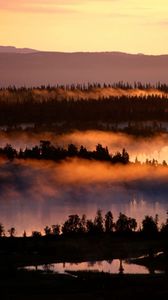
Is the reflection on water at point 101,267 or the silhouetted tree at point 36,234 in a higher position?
the silhouetted tree at point 36,234

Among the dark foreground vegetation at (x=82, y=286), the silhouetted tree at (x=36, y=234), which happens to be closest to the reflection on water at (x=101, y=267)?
the dark foreground vegetation at (x=82, y=286)

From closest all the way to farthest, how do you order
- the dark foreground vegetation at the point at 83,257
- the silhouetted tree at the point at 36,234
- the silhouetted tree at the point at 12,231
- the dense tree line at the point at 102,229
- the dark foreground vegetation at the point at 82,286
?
1. the dark foreground vegetation at the point at 82,286
2. the dark foreground vegetation at the point at 83,257
3. the silhouetted tree at the point at 12,231
4. the silhouetted tree at the point at 36,234
5. the dense tree line at the point at 102,229

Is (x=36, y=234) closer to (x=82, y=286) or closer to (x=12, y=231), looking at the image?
(x=12, y=231)

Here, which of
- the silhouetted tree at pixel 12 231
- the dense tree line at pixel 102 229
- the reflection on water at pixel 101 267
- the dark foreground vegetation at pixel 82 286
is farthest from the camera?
the dense tree line at pixel 102 229

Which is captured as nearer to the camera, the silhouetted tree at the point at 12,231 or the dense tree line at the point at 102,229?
the silhouetted tree at the point at 12,231

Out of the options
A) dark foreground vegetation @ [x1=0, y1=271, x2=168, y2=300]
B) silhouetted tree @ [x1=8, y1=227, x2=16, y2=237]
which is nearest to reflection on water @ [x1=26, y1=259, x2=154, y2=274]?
dark foreground vegetation @ [x1=0, y1=271, x2=168, y2=300]

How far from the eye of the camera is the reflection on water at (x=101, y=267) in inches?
6152

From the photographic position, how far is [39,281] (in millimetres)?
143500

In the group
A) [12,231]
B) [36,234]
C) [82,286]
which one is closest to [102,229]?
[36,234]

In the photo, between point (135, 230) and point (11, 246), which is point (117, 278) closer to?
point (11, 246)

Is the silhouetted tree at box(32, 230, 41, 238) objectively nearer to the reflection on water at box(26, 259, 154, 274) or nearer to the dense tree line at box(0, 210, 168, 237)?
the dense tree line at box(0, 210, 168, 237)

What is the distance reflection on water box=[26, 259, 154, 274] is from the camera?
6152 inches

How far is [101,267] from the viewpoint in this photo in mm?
161250

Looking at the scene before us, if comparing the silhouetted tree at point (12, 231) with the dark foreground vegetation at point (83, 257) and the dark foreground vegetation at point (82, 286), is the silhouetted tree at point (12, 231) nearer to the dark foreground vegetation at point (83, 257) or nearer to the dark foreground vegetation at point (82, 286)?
the dark foreground vegetation at point (83, 257)
